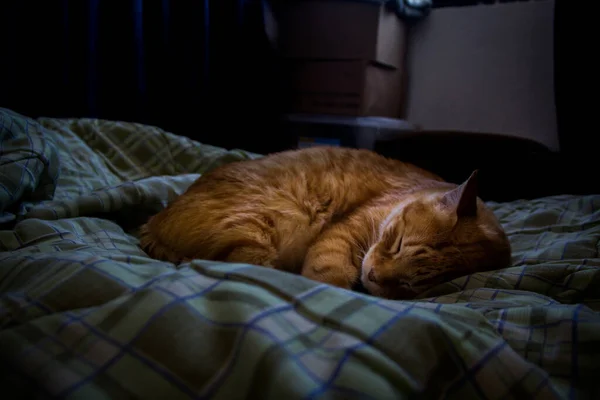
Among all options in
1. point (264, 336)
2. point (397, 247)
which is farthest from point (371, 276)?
point (264, 336)

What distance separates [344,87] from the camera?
292 cm

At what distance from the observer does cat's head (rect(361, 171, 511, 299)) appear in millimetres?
1172

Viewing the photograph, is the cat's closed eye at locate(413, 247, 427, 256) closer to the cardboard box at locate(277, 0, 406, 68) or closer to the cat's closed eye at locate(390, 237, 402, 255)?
the cat's closed eye at locate(390, 237, 402, 255)

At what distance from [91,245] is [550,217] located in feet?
5.54

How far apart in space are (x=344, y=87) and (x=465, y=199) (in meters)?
1.88

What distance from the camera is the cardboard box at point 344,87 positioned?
2.88 m

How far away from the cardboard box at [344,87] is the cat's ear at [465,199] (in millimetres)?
1719

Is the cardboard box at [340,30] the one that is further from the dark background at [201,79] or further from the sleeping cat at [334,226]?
the sleeping cat at [334,226]

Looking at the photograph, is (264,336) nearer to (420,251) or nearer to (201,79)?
(420,251)

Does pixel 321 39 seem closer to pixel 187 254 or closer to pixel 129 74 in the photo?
pixel 129 74

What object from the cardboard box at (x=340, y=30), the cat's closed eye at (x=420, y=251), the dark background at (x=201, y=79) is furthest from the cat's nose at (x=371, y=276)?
the cardboard box at (x=340, y=30)

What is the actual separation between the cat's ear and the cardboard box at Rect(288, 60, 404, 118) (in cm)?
172

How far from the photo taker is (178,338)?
0.64 m

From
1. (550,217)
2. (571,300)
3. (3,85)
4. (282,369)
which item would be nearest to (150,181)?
(3,85)
